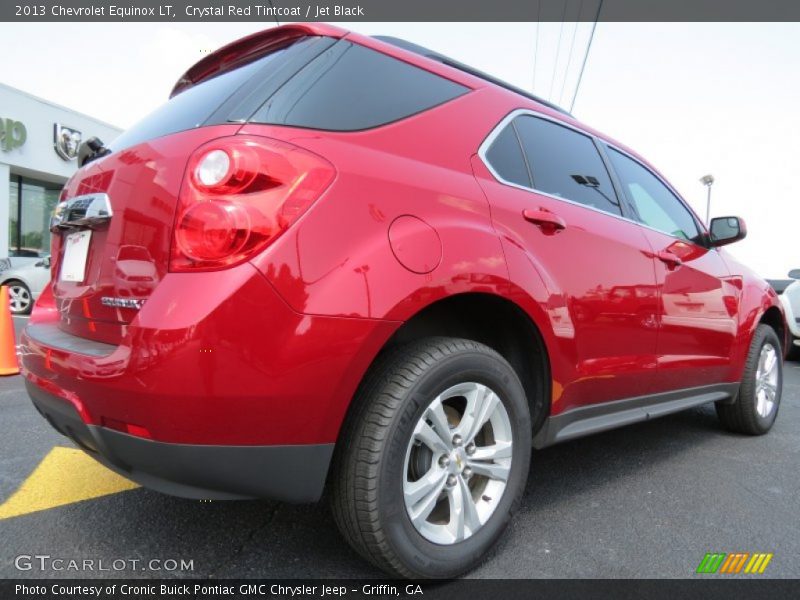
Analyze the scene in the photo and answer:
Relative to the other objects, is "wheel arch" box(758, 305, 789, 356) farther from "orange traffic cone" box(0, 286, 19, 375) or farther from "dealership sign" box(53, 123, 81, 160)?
"dealership sign" box(53, 123, 81, 160)

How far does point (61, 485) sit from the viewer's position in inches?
99.0

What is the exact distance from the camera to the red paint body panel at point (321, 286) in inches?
55.8

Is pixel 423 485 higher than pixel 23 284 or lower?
higher

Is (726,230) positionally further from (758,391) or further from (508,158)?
(508,158)

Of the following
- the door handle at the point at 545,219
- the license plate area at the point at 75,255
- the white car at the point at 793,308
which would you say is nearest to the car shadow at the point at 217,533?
the license plate area at the point at 75,255

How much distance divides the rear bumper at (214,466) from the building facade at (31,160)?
15.2 m

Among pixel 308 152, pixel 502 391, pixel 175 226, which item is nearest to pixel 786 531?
pixel 502 391

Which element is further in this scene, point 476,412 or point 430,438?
point 476,412

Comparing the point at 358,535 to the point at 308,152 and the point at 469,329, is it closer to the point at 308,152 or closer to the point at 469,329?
the point at 469,329

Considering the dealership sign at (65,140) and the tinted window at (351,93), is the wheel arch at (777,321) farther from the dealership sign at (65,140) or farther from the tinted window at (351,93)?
the dealership sign at (65,140)

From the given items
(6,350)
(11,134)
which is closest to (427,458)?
(6,350)

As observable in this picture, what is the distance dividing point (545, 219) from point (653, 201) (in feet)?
4.40

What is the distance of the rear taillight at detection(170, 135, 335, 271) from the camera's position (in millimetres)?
1456

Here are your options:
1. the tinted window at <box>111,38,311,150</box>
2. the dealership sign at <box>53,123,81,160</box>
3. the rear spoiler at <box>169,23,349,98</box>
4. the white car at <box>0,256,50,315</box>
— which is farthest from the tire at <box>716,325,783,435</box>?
the dealership sign at <box>53,123,81,160</box>
